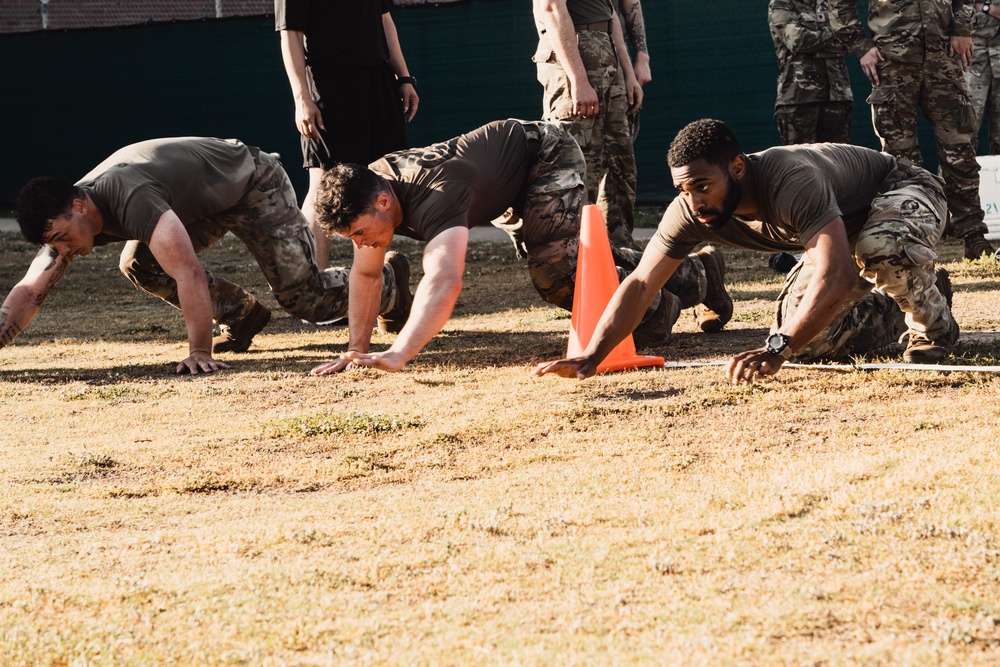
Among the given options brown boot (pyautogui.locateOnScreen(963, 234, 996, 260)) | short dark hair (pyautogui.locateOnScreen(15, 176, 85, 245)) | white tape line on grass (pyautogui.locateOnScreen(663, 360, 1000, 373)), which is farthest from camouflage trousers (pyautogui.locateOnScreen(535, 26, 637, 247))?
short dark hair (pyautogui.locateOnScreen(15, 176, 85, 245))

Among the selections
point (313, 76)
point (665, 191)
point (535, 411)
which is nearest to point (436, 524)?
point (535, 411)

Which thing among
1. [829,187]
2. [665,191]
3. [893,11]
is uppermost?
[893,11]

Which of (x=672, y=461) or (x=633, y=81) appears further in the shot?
(x=633, y=81)

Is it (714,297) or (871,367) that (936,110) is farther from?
(871,367)

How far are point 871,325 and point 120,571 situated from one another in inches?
143

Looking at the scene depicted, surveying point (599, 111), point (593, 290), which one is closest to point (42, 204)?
point (593, 290)

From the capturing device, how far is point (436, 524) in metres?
3.49

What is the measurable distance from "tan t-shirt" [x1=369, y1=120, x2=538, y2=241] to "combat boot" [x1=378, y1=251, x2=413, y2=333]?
108 centimetres

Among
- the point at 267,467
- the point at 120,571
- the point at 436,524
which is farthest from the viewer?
the point at 267,467

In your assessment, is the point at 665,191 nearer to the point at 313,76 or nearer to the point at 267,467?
the point at 313,76

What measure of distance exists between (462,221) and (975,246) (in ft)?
16.0

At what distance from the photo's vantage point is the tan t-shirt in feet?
16.9

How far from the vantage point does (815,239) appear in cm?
452

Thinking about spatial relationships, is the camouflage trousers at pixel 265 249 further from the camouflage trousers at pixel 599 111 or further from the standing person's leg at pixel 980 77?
the standing person's leg at pixel 980 77
